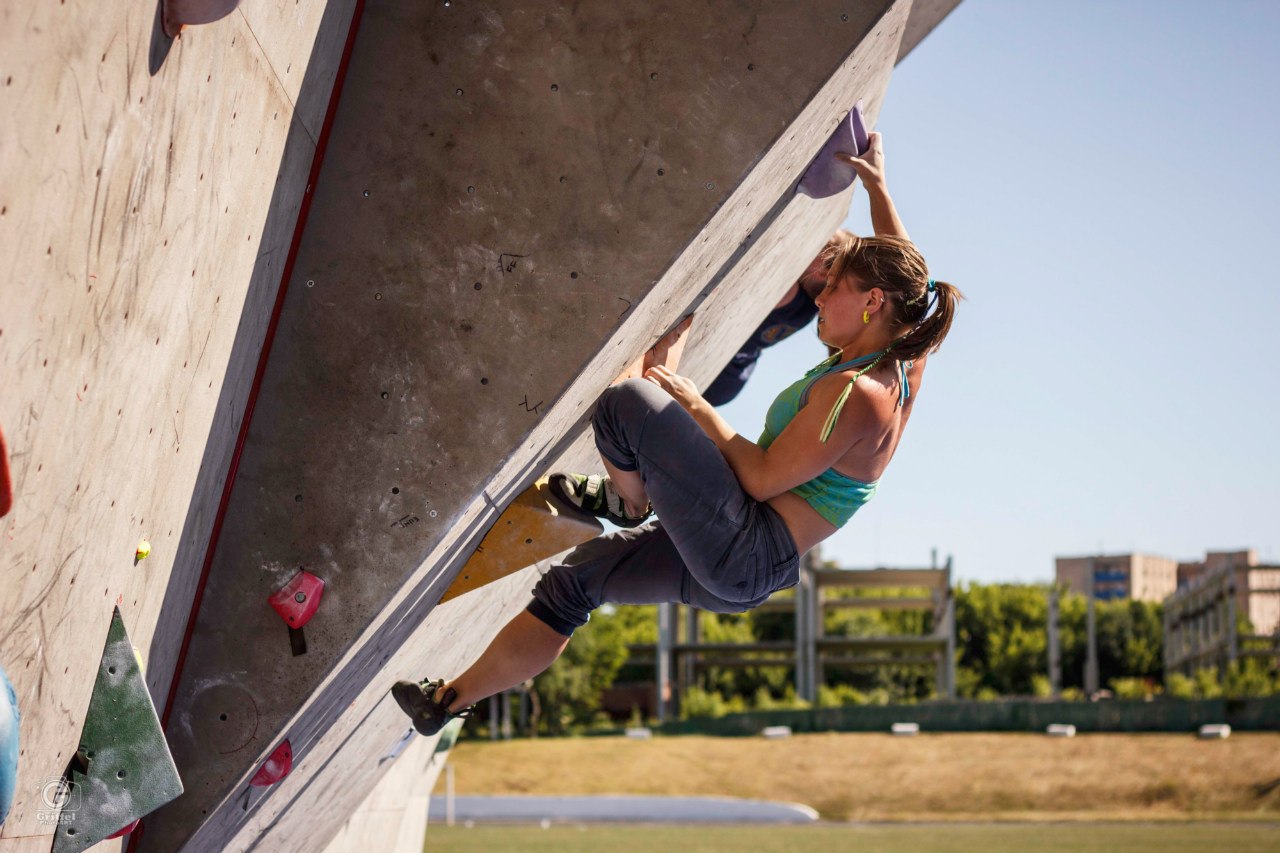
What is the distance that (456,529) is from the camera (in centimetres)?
339

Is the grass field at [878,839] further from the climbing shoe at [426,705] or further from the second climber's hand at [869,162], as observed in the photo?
the second climber's hand at [869,162]

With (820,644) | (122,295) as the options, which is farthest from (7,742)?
(820,644)

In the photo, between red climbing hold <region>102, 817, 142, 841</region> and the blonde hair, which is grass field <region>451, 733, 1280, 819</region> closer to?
the blonde hair

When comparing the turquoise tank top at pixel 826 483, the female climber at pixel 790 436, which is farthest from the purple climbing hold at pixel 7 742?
the turquoise tank top at pixel 826 483

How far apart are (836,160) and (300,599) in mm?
2173

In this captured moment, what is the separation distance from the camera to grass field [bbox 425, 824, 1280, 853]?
17.8 metres

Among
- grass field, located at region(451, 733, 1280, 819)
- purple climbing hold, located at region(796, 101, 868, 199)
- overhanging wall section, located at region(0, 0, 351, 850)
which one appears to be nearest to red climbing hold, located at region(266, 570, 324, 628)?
overhanging wall section, located at region(0, 0, 351, 850)

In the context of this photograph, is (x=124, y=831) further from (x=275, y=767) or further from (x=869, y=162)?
(x=869, y=162)

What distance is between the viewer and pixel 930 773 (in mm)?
27797

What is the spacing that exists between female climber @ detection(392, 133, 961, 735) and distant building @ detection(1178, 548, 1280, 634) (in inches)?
2400

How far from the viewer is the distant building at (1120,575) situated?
114m

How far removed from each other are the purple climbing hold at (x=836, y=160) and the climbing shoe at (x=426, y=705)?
83.1 inches

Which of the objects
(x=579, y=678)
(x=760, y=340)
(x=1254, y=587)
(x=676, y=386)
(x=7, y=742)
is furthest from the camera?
(x=1254, y=587)

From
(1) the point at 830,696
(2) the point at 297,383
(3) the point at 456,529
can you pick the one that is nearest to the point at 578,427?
(3) the point at 456,529
